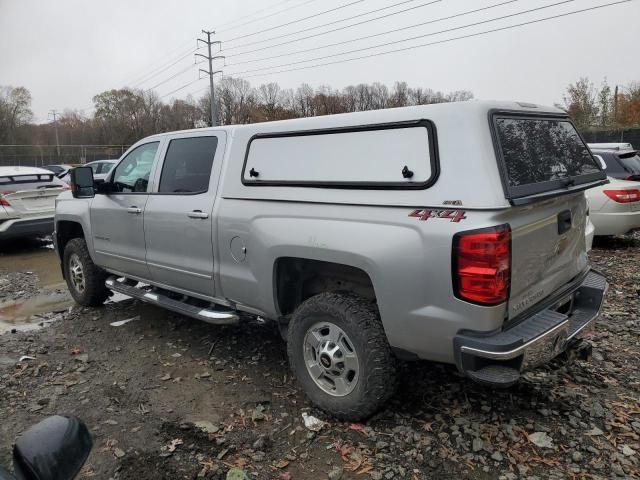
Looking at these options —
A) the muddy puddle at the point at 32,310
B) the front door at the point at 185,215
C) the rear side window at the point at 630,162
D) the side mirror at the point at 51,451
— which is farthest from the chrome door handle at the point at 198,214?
the rear side window at the point at 630,162

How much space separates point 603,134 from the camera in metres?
30.1

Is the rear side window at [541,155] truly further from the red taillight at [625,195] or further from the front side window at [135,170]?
the red taillight at [625,195]

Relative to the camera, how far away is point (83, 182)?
504 cm

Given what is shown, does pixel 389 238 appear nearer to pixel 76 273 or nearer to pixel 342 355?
pixel 342 355

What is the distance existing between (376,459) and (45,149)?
56392 millimetres

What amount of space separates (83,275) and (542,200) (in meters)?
5.10

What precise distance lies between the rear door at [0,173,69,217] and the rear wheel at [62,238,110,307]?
372cm

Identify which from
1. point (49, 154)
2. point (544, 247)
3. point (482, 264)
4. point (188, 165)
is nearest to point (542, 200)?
point (544, 247)

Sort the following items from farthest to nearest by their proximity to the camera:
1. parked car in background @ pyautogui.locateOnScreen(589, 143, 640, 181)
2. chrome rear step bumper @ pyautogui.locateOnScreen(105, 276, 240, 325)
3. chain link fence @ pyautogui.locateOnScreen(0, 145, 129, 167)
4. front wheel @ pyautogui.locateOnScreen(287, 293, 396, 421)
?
chain link fence @ pyautogui.locateOnScreen(0, 145, 129, 167) → parked car in background @ pyautogui.locateOnScreen(589, 143, 640, 181) → chrome rear step bumper @ pyautogui.locateOnScreen(105, 276, 240, 325) → front wheel @ pyautogui.locateOnScreen(287, 293, 396, 421)

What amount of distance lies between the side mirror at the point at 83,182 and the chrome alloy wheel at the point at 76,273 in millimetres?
1147

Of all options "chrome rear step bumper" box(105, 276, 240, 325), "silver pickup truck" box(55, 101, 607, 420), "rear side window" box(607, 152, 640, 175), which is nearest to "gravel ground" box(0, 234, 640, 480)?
"silver pickup truck" box(55, 101, 607, 420)

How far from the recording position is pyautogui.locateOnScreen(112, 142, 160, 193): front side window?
4.83 m

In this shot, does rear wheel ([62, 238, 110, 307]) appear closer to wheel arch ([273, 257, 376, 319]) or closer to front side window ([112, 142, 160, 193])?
front side window ([112, 142, 160, 193])

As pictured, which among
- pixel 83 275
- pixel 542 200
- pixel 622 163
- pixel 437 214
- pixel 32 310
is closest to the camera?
pixel 437 214
